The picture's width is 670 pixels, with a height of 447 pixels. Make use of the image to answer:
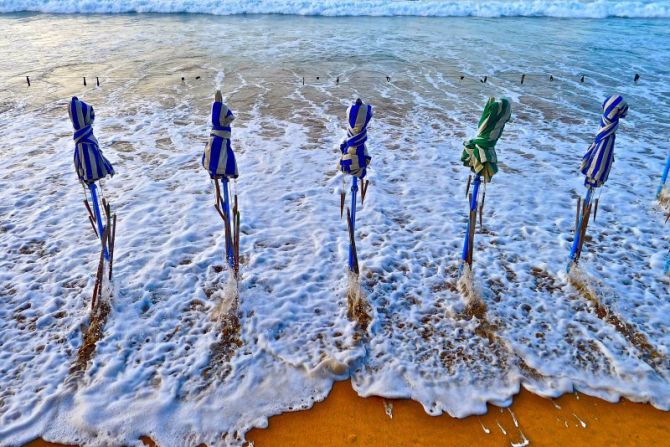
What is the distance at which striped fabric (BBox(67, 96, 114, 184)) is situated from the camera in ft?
13.3

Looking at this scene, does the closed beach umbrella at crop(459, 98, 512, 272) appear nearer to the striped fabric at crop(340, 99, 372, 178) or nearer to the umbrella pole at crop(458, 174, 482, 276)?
the umbrella pole at crop(458, 174, 482, 276)

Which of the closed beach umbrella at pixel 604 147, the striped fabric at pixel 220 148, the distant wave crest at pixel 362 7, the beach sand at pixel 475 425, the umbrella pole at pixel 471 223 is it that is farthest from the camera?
the distant wave crest at pixel 362 7

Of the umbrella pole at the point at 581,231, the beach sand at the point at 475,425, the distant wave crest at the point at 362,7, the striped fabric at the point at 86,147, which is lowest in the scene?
the beach sand at the point at 475,425

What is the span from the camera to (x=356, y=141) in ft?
13.6

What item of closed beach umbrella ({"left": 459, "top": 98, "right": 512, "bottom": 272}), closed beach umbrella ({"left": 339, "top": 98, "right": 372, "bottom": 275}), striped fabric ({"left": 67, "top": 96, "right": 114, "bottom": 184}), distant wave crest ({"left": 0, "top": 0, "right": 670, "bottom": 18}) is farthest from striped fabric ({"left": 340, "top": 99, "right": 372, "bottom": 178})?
distant wave crest ({"left": 0, "top": 0, "right": 670, "bottom": 18})

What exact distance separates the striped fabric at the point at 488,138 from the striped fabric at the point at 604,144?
89 cm

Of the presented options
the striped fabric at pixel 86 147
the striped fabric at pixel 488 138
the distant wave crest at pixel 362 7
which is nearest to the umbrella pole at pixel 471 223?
the striped fabric at pixel 488 138

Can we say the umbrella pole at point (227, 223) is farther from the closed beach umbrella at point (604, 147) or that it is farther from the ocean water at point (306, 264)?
the closed beach umbrella at point (604, 147)

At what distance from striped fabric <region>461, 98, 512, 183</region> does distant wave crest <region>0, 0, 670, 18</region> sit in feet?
87.2

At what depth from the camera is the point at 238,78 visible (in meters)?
13.6

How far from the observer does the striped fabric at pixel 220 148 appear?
13.2 ft

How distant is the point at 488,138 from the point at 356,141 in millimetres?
1196

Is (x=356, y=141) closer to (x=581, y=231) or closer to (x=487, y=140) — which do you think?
(x=487, y=140)

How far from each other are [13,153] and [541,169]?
952cm
